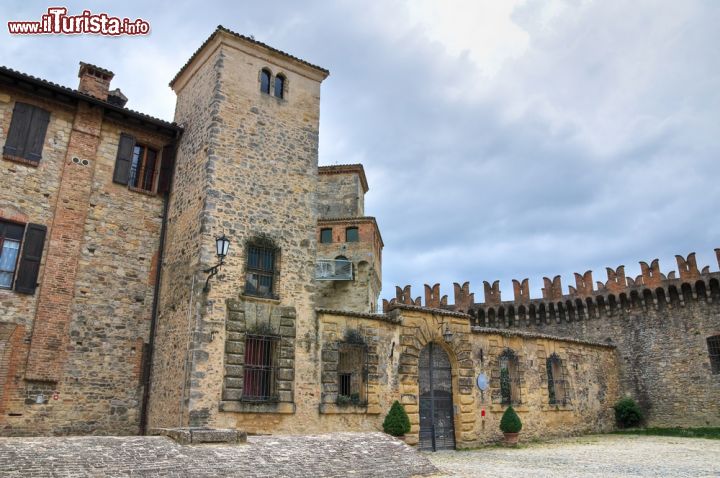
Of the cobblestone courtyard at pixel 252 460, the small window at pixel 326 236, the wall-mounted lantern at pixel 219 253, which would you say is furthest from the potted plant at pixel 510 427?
the small window at pixel 326 236

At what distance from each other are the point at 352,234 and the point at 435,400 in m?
12.8

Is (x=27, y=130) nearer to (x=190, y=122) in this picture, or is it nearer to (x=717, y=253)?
(x=190, y=122)

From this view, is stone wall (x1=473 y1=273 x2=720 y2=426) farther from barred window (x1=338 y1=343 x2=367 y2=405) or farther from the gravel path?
barred window (x1=338 y1=343 x2=367 y2=405)

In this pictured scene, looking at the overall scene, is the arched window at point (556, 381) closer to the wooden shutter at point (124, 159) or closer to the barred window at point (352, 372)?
the barred window at point (352, 372)

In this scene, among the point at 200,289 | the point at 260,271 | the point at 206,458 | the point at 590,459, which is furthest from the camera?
the point at 260,271

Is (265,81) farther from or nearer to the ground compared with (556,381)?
farther from the ground

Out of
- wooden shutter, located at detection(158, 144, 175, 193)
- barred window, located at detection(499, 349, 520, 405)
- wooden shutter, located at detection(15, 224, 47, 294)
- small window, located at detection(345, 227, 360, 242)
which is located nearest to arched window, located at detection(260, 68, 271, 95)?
wooden shutter, located at detection(158, 144, 175, 193)


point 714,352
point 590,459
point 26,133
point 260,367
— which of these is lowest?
point 590,459

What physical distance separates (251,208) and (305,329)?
154 inches

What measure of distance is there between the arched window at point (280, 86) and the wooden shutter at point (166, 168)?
3947 millimetres

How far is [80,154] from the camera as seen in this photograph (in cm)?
1532

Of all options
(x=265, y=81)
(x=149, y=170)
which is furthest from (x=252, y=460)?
(x=265, y=81)

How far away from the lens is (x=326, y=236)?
96.1 ft

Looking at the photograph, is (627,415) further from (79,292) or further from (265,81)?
(79,292)
